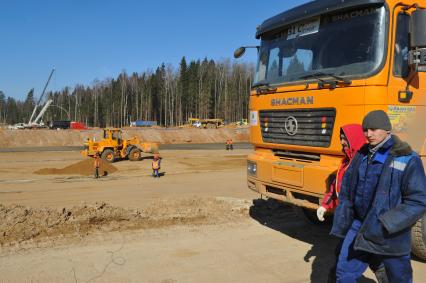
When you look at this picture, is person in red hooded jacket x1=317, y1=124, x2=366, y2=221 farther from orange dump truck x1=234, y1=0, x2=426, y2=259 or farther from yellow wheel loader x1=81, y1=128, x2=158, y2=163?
yellow wheel loader x1=81, y1=128, x2=158, y2=163

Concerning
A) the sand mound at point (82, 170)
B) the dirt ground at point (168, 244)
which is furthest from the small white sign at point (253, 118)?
the sand mound at point (82, 170)

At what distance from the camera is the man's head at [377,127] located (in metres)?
3.10

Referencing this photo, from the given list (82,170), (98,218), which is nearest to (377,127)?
(98,218)

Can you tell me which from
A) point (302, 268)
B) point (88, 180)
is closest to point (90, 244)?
point (302, 268)

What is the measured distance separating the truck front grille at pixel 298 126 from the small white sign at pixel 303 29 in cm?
115

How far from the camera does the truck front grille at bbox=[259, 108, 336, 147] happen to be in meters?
5.23

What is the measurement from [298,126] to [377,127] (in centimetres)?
253

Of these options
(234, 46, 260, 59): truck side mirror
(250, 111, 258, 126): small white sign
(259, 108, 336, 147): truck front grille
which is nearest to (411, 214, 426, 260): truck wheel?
(259, 108, 336, 147): truck front grille

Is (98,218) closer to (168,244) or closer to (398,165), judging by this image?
(168,244)

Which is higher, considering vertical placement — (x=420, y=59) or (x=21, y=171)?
(x=420, y=59)

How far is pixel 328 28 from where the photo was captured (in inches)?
218

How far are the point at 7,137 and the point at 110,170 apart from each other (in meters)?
29.8

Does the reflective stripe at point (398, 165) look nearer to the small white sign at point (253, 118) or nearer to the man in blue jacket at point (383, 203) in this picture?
the man in blue jacket at point (383, 203)

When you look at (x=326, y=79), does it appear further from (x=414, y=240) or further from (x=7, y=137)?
(x=7, y=137)
